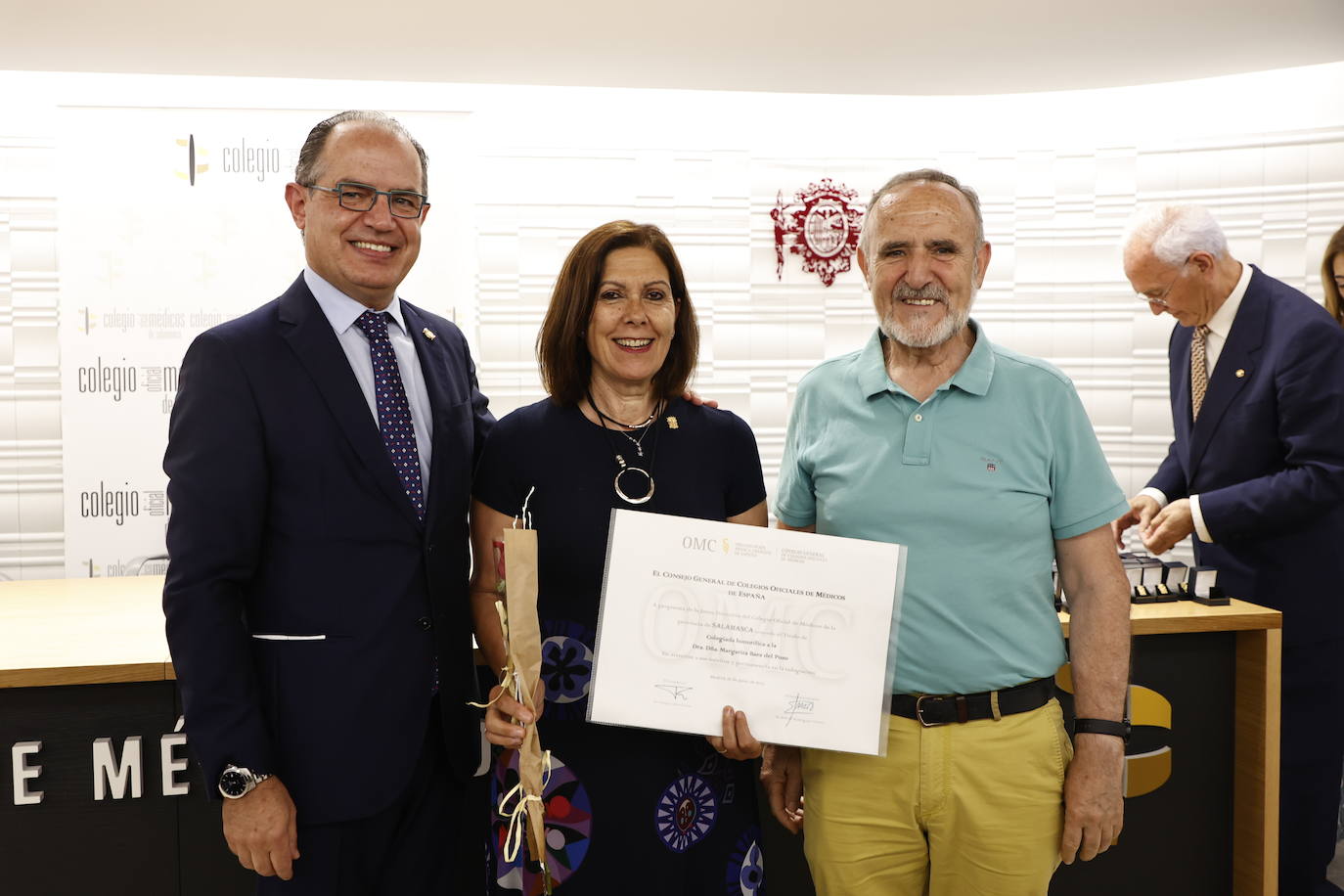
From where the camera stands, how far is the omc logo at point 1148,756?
2.80 metres

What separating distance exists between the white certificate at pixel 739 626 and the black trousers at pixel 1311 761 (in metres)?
2.16

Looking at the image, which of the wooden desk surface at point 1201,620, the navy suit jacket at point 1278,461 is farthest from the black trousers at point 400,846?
the navy suit jacket at point 1278,461

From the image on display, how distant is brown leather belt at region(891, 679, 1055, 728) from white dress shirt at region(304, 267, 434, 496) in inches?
38.1

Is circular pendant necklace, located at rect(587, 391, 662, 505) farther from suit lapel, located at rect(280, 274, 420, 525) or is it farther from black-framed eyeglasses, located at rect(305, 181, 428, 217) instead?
black-framed eyeglasses, located at rect(305, 181, 428, 217)

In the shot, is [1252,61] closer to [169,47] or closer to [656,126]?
[656,126]

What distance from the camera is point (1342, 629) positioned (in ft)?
10.2

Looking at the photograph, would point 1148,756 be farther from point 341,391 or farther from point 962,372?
point 341,391

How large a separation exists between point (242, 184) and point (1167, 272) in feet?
13.0

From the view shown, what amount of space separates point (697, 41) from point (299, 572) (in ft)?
10.3

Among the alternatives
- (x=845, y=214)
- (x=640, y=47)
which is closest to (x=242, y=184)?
(x=640, y=47)

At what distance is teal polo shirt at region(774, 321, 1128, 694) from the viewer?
1.78 metres

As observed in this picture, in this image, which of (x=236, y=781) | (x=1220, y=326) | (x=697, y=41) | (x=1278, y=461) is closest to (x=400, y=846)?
(x=236, y=781)
